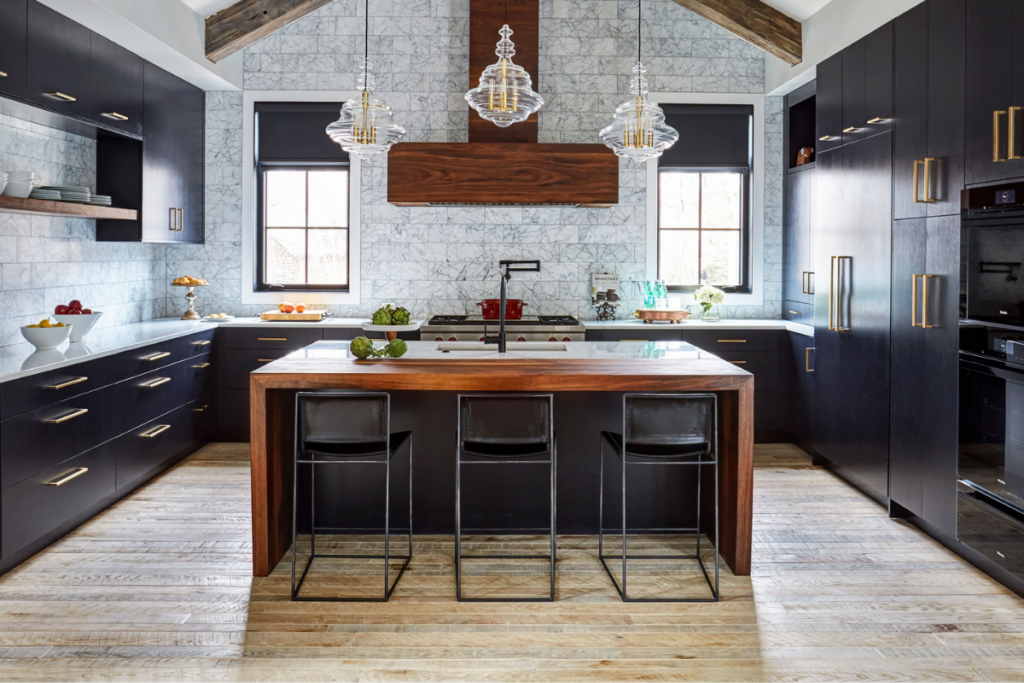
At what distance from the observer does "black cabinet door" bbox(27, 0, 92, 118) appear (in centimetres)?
388

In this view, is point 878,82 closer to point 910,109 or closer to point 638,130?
point 910,109

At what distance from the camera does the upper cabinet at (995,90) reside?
2943 millimetres

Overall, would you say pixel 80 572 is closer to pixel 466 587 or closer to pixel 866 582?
pixel 466 587

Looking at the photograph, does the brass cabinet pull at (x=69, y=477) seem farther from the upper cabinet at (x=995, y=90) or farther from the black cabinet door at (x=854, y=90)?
the black cabinet door at (x=854, y=90)

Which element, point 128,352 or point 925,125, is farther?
Answer: point 128,352

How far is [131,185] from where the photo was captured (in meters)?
5.14

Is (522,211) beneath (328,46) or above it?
beneath

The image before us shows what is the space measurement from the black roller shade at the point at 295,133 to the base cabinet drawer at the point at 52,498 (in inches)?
117

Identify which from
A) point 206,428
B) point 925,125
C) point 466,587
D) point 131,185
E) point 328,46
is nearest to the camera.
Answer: point 466,587

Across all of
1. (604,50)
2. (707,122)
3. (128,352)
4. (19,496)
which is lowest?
(19,496)

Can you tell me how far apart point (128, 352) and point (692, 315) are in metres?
4.27

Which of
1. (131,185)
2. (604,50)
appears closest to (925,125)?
(604,50)

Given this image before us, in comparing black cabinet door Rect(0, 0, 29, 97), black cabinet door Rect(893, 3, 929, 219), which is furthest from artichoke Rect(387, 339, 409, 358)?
black cabinet door Rect(893, 3, 929, 219)

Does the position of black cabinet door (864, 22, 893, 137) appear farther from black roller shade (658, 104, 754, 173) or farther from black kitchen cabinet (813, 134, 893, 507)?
black roller shade (658, 104, 754, 173)
